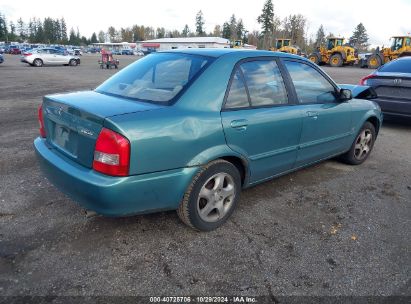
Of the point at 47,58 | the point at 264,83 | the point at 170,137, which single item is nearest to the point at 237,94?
the point at 264,83

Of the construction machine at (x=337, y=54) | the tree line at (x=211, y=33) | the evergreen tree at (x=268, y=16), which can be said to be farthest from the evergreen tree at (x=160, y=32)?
the construction machine at (x=337, y=54)

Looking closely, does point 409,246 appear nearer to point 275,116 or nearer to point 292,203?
point 292,203

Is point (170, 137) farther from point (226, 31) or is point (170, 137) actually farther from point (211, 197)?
point (226, 31)

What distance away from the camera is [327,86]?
163 inches

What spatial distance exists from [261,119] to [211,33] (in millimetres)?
135691

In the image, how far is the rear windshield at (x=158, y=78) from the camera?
2.91 meters

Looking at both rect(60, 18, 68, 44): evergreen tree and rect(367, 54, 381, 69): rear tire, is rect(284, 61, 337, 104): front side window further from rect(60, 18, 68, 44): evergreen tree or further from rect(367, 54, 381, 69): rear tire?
rect(60, 18, 68, 44): evergreen tree

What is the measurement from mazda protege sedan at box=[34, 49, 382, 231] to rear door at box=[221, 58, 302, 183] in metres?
0.01

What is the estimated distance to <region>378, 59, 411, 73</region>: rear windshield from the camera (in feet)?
23.1

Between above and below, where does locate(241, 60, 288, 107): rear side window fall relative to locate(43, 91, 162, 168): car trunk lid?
above

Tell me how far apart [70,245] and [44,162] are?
79 centimetres

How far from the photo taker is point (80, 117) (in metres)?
2.61

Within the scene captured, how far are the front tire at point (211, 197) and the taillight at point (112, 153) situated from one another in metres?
0.65

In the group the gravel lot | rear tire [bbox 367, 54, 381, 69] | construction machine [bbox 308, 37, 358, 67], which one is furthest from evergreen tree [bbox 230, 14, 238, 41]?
the gravel lot
